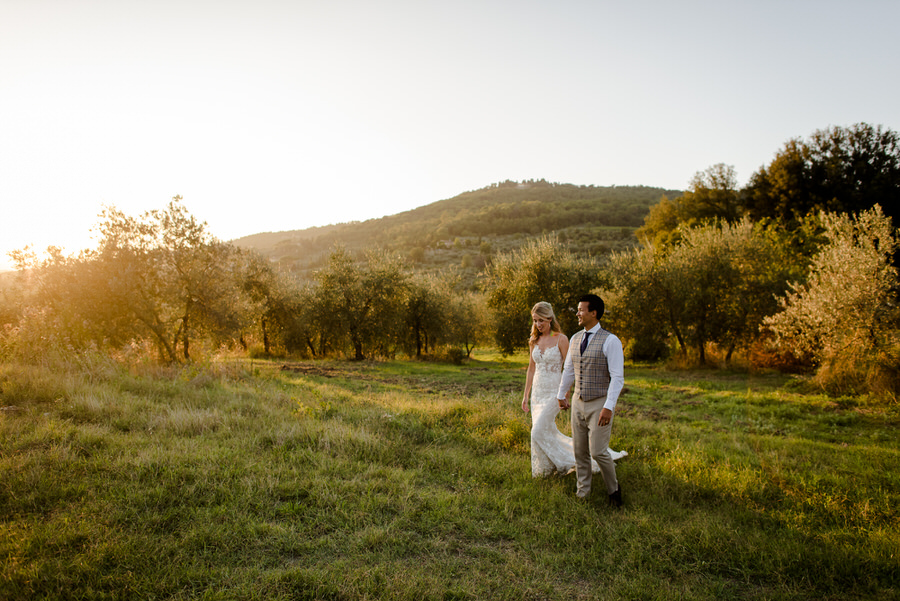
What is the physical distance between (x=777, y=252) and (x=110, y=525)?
33.5 metres

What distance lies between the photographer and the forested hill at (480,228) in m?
92.5

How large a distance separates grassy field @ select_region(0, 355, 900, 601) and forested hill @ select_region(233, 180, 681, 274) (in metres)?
71.7

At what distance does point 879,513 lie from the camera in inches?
207

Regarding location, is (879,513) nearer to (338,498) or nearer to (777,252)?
(338,498)

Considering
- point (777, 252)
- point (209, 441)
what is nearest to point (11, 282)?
point (209, 441)

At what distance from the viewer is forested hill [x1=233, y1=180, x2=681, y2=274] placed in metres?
92.5

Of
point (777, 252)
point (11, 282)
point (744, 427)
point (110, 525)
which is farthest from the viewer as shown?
point (777, 252)

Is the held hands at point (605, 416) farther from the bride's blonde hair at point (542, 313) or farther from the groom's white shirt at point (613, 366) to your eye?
the bride's blonde hair at point (542, 313)

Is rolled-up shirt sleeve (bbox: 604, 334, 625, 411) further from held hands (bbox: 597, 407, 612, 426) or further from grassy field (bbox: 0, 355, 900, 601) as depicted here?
grassy field (bbox: 0, 355, 900, 601)

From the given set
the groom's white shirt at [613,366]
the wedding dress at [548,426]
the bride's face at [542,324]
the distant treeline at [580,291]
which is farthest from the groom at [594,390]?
the distant treeline at [580,291]

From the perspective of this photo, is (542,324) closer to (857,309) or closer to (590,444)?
(590,444)

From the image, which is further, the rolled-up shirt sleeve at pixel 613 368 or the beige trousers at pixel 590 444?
the beige trousers at pixel 590 444

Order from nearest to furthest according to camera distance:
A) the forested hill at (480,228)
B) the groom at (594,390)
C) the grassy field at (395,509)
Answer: the grassy field at (395,509), the groom at (594,390), the forested hill at (480,228)

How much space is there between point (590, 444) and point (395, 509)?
9.18ft
